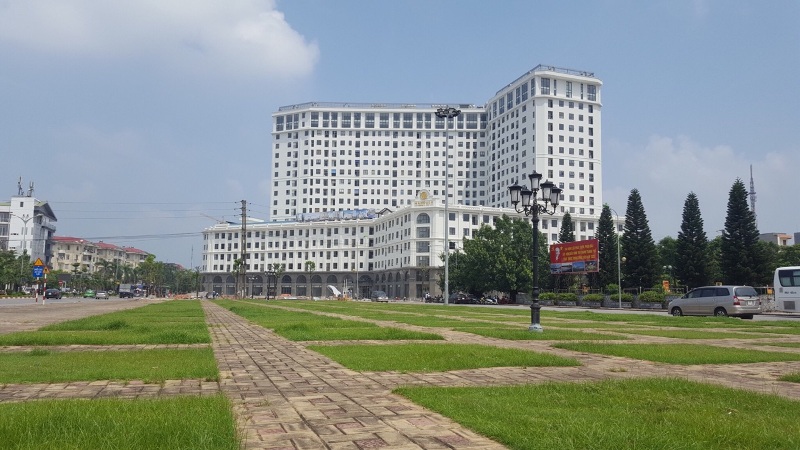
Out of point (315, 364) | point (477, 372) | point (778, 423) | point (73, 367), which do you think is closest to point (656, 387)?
point (778, 423)

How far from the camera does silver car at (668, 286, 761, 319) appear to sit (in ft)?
96.1

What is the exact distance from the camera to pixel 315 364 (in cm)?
944

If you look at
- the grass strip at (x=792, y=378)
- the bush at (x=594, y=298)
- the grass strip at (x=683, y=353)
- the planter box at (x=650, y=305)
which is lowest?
the planter box at (x=650, y=305)

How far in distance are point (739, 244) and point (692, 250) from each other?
527 cm

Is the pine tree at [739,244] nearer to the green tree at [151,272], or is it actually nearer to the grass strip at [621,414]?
the grass strip at [621,414]

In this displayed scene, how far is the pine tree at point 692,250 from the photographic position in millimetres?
67688

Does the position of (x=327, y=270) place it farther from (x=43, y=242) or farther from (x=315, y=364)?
(x=315, y=364)

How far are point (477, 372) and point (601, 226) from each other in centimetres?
7464

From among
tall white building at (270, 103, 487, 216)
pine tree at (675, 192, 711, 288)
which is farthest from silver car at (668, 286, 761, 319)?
tall white building at (270, 103, 487, 216)

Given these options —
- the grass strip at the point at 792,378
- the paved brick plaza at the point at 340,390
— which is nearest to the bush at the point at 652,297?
the paved brick plaza at the point at 340,390

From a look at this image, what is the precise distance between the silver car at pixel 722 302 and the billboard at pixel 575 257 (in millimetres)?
31552

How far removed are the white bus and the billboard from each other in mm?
26497

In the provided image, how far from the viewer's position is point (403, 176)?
507 ft

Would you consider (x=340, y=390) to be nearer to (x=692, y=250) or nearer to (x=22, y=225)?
(x=692, y=250)
